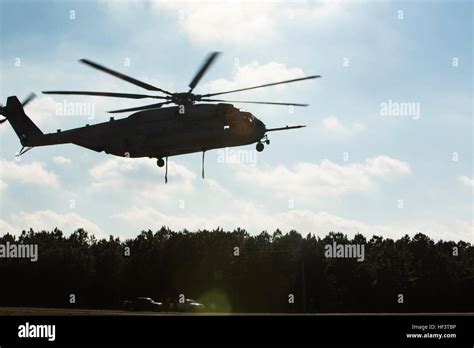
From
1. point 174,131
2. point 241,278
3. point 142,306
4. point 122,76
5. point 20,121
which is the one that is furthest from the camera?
point 241,278

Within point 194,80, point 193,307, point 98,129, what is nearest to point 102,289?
point 193,307

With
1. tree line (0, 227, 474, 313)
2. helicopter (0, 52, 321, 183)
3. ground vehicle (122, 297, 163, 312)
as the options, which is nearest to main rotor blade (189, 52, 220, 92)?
helicopter (0, 52, 321, 183)

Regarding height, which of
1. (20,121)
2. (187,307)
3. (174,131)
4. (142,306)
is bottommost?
(187,307)

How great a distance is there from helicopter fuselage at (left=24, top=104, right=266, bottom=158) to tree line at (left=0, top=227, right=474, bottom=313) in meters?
63.3

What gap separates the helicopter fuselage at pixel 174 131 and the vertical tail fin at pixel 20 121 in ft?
20.9

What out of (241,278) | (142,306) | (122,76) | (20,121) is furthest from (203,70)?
(241,278)

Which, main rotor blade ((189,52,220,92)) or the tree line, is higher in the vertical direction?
main rotor blade ((189,52,220,92))

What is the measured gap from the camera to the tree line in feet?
346

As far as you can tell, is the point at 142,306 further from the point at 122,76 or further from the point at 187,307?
the point at 122,76

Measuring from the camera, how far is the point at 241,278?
10906 centimetres

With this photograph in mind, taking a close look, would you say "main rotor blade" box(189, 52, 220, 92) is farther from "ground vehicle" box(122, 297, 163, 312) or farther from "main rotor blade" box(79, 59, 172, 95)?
"ground vehicle" box(122, 297, 163, 312)

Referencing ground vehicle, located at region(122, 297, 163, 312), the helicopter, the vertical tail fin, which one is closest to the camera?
the helicopter

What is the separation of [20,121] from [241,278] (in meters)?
66.3

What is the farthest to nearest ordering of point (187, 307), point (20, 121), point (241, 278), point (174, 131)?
point (241, 278) → point (187, 307) → point (20, 121) → point (174, 131)
